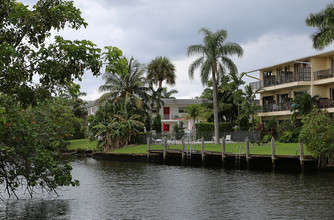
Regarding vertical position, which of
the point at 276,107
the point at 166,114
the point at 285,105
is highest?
the point at 166,114

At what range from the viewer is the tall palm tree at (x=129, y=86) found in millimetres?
55469

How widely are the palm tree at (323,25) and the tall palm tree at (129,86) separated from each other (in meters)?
26.8

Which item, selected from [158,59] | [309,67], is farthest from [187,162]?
[158,59]

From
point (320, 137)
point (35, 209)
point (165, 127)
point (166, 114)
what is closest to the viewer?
point (35, 209)

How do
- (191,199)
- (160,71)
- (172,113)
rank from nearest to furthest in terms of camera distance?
(191,199), (160,71), (172,113)

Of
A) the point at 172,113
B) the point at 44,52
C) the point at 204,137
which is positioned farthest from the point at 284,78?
the point at 44,52

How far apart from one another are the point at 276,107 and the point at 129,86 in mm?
19737

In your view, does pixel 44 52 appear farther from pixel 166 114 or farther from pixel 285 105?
pixel 166 114

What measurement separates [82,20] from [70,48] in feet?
3.01

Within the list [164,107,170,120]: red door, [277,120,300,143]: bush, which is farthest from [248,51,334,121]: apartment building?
[164,107,170,120]: red door

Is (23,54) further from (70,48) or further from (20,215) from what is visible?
(20,215)

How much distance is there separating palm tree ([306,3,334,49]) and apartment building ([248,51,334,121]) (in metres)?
12.0

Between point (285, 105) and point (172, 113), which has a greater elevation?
point (172, 113)

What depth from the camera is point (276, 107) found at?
167ft
